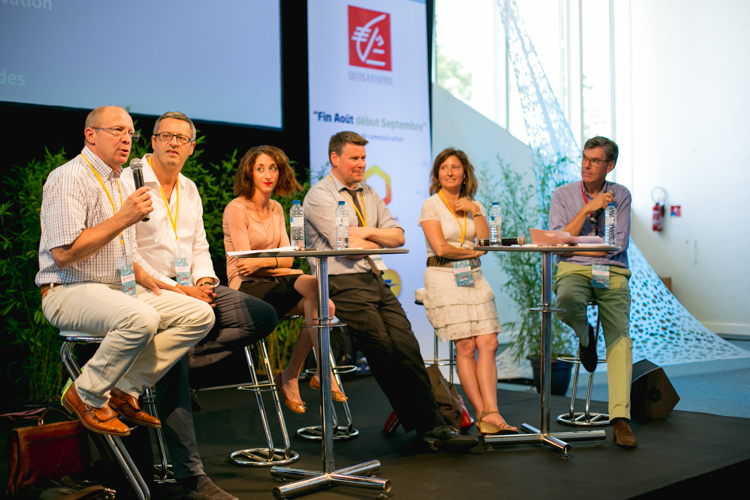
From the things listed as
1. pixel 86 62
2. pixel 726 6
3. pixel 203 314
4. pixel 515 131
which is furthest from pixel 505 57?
pixel 203 314

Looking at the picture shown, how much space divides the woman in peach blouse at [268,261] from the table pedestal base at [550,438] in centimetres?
76

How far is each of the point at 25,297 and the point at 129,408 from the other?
2.27 m

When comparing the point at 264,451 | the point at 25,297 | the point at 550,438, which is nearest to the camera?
the point at 264,451

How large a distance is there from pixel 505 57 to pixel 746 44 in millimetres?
2800

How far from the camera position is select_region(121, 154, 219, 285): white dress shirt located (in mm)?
2625

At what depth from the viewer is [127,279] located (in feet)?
7.38

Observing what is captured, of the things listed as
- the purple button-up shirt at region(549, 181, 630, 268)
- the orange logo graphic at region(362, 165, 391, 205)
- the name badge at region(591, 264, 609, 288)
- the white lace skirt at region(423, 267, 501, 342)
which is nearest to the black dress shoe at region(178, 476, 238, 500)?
the white lace skirt at region(423, 267, 501, 342)

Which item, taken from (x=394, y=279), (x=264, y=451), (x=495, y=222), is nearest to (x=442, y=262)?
(x=495, y=222)

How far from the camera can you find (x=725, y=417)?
11.9ft

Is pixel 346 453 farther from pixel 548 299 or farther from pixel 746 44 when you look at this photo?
pixel 746 44

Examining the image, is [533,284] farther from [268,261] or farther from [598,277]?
[268,261]

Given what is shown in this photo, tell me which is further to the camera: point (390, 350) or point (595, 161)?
point (595, 161)

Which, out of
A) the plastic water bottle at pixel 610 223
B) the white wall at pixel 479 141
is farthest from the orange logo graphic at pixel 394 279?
the plastic water bottle at pixel 610 223

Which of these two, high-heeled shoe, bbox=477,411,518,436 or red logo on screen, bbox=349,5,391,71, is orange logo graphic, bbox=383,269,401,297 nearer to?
red logo on screen, bbox=349,5,391,71
